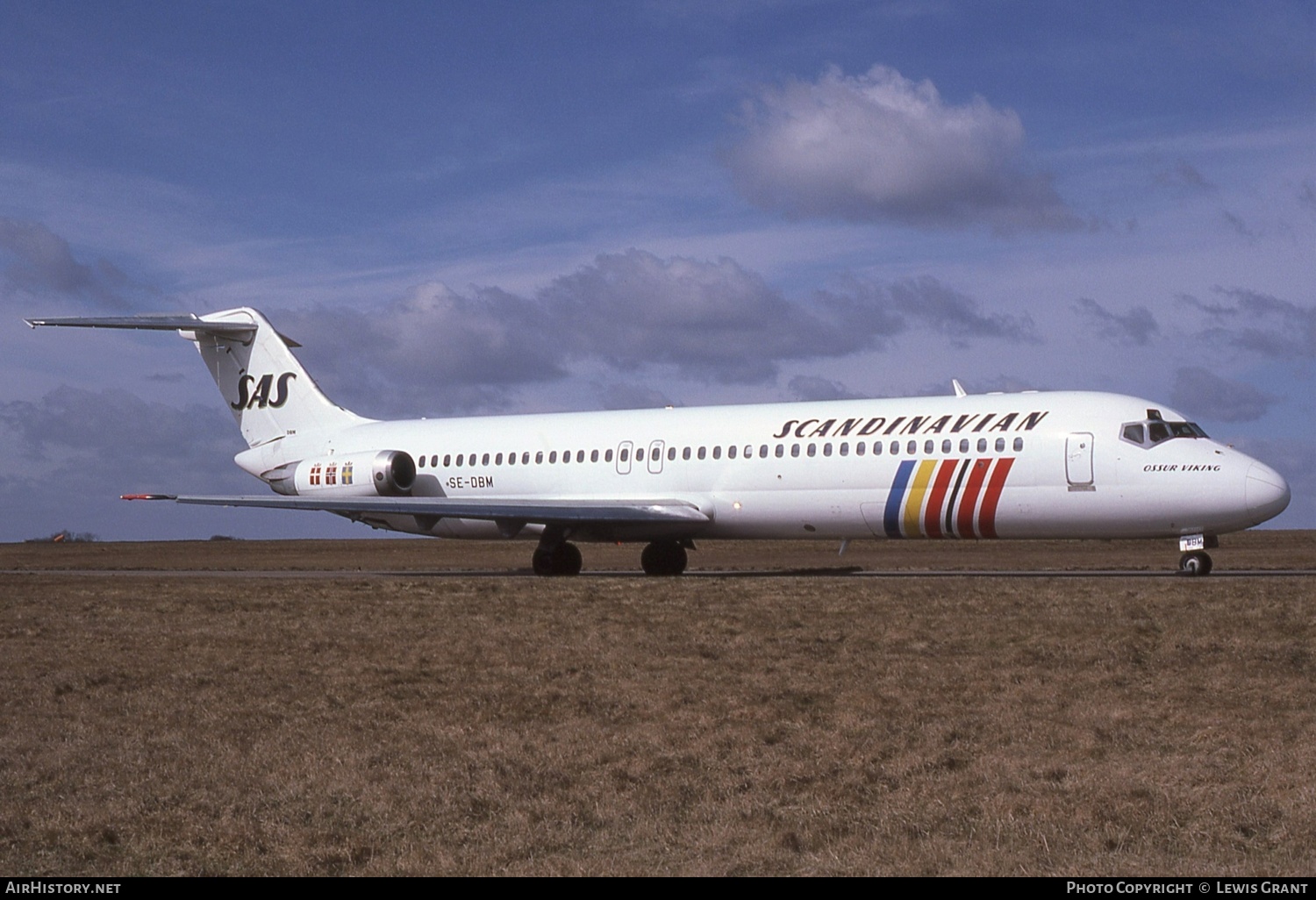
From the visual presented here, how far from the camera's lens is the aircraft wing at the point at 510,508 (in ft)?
97.4

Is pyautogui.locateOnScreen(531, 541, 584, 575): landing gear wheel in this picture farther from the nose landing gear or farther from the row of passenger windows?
the nose landing gear

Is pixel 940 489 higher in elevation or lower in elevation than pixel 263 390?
lower

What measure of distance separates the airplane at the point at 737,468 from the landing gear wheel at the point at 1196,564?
31 millimetres

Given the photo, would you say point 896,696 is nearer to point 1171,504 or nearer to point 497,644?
point 497,644

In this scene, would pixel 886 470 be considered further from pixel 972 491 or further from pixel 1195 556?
pixel 1195 556

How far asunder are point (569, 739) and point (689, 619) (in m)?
7.65

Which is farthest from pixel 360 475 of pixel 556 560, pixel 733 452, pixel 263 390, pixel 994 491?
pixel 994 491

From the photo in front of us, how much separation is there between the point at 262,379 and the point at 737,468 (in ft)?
52.0

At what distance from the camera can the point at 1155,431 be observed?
2538 centimetres

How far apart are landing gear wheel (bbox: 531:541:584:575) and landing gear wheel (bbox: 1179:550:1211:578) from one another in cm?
1345

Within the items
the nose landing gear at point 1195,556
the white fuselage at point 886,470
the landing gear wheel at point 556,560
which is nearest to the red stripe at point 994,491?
the white fuselage at point 886,470

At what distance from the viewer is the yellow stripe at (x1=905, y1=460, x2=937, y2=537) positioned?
26781 millimetres

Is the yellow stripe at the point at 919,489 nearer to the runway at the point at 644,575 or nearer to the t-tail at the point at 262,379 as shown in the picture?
the runway at the point at 644,575

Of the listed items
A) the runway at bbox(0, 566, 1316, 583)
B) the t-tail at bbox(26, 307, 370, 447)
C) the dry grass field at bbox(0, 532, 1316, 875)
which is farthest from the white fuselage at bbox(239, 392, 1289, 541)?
the t-tail at bbox(26, 307, 370, 447)
